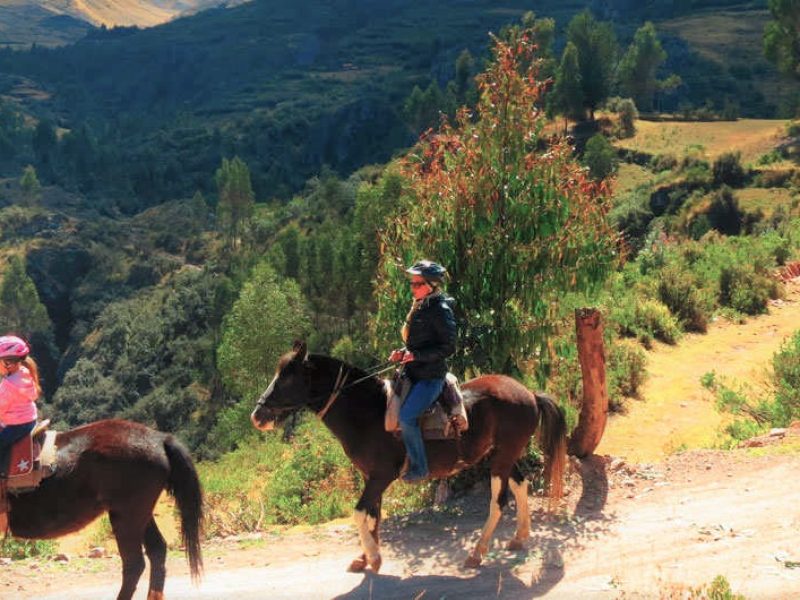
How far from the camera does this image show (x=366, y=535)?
8.56m

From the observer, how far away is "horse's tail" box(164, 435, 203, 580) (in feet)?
26.6

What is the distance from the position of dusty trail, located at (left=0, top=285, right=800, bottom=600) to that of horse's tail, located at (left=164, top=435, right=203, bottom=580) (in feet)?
2.85

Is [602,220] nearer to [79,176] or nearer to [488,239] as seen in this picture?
[488,239]

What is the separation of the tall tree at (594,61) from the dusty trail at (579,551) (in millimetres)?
75238

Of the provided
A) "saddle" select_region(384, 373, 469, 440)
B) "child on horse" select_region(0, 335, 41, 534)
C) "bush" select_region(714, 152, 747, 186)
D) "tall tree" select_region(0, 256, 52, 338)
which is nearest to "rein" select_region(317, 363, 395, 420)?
"saddle" select_region(384, 373, 469, 440)

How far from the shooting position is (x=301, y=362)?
8461 mm

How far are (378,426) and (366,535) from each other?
1250 mm

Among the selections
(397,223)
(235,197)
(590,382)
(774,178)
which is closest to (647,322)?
(590,382)

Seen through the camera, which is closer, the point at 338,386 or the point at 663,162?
the point at 338,386

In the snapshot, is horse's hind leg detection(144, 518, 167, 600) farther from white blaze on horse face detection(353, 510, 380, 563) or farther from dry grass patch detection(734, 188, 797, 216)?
dry grass patch detection(734, 188, 797, 216)

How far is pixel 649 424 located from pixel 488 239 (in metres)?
7.11

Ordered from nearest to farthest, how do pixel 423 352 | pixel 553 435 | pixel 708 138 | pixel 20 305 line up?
pixel 423 352 → pixel 553 435 → pixel 708 138 → pixel 20 305

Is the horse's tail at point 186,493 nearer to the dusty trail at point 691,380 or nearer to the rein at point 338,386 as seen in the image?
the rein at point 338,386

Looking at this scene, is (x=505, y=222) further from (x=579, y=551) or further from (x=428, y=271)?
(x=579, y=551)
